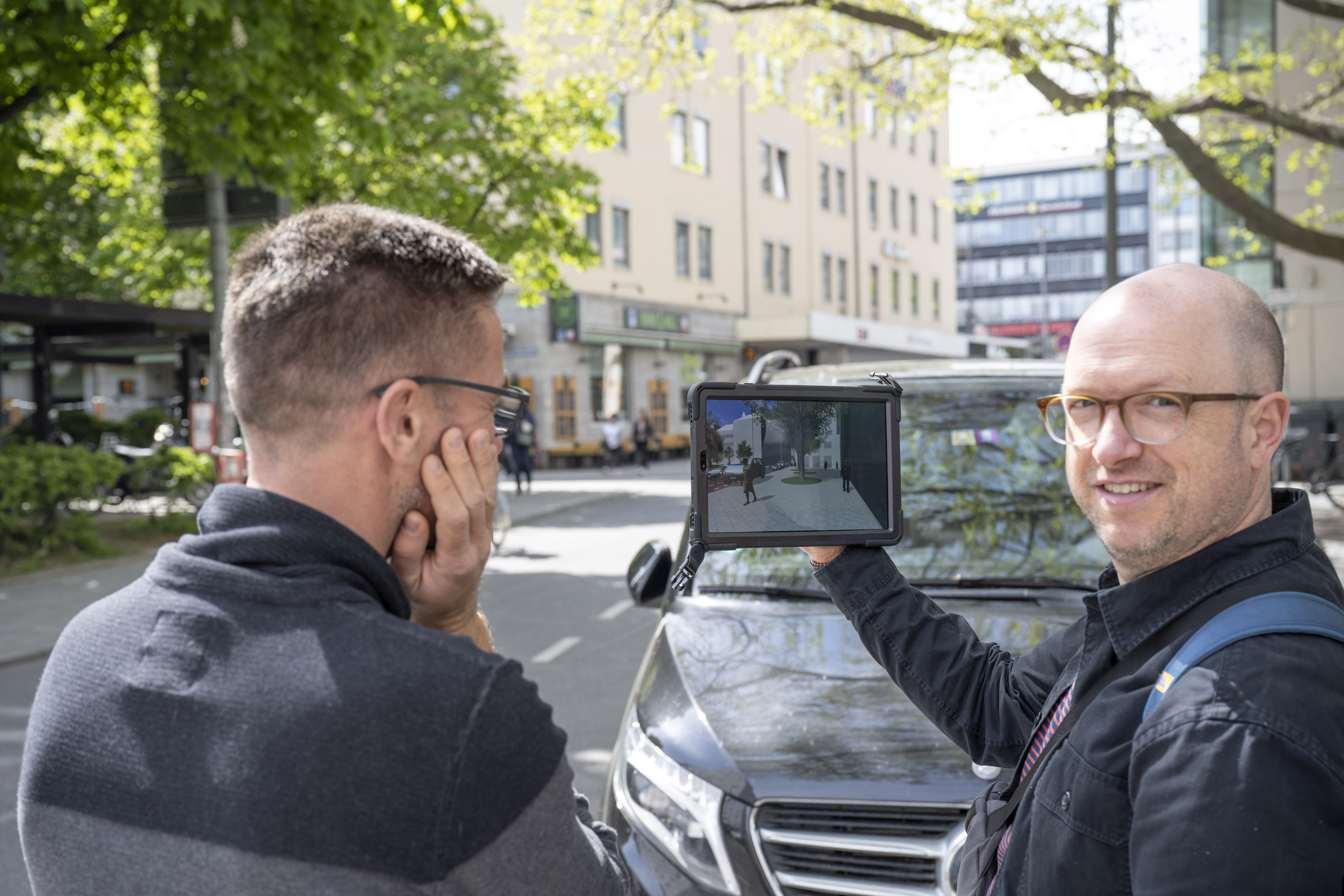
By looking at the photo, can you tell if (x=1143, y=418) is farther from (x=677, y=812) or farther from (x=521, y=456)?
(x=521, y=456)

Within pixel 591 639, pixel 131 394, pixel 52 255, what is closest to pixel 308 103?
pixel 591 639

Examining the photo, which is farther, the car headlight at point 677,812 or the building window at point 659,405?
the building window at point 659,405

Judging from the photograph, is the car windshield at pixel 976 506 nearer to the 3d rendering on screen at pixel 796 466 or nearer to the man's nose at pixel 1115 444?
the 3d rendering on screen at pixel 796 466

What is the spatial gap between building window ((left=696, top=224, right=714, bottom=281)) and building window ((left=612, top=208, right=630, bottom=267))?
424 centimetres

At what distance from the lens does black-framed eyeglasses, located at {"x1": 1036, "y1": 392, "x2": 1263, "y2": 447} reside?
1.58 metres

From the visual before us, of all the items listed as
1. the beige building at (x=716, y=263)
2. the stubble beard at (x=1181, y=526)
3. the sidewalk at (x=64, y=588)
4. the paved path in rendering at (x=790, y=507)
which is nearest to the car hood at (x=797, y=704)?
the sidewalk at (x=64, y=588)

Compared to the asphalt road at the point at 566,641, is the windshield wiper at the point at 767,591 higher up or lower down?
higher up

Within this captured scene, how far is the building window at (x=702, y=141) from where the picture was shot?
37.2 metres

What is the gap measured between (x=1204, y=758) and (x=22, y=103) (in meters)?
11.1

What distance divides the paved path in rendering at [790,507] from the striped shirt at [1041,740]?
442 millimetres

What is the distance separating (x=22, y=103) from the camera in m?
9.84

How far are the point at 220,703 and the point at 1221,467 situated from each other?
1.32m

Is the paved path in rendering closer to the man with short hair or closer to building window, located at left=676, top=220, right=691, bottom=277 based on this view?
the man with short hair

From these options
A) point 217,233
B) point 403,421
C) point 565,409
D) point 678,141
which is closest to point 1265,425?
point 403,421
